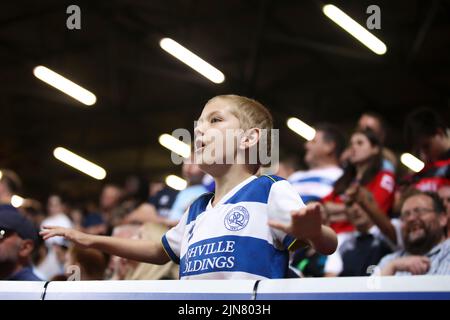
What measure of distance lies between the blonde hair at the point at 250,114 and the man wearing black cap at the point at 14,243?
114cm

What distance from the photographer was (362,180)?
4.36 metres

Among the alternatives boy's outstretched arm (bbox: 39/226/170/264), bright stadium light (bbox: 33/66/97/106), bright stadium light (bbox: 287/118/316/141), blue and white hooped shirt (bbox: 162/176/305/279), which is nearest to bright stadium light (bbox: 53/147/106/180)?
bright stadium light (bbox: 33/66/97/106)

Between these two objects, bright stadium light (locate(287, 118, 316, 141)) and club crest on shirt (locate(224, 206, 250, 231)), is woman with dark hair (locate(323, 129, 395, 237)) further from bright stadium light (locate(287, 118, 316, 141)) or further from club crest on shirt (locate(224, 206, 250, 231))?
bright stadium light (locate(287, 118, 316, 141))

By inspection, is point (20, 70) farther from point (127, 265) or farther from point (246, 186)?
point (246, 186)

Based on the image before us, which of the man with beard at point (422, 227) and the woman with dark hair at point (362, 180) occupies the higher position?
the woman with dark hair at point (362, 180)

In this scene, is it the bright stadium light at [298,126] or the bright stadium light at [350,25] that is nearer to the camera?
the bright stadium light at [350,25]

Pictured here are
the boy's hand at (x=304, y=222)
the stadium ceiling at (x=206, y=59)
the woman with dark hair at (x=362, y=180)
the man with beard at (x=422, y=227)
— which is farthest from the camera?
the stadium ceiling at (x=206, y=59)

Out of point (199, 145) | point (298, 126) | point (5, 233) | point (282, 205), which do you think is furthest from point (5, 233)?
point (298, 126)

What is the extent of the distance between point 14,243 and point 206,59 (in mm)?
6929

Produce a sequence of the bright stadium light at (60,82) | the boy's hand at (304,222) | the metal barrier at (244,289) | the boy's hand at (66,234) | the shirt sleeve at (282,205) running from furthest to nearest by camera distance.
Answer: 1. the bright stadium light at (60,82)
2. the boy's hand at (66,234)
3. the shirt sleeve at (282,205)
4. the boy's hand at (304,222)
5. the metal barrier at (244,289)

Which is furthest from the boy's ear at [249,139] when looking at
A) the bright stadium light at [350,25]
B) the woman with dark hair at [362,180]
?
the bright stadium light at [350,25]

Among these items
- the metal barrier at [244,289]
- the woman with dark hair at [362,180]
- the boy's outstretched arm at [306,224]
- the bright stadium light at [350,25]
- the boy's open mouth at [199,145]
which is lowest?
the metal barrier at [244,289]

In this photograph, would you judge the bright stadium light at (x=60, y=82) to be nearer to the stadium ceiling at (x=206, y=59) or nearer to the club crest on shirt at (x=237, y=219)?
the stadium ceiling at (x=206, y=59)

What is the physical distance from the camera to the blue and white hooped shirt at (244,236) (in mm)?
1960
